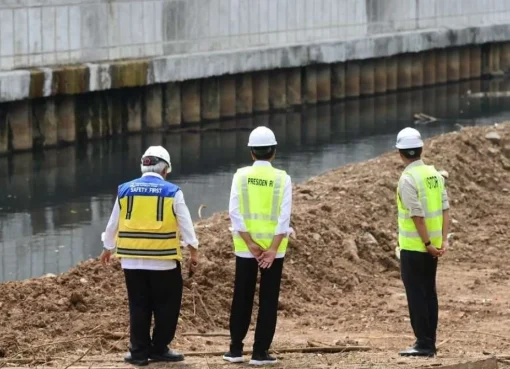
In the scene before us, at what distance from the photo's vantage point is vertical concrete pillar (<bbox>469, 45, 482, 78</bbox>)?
4018cm

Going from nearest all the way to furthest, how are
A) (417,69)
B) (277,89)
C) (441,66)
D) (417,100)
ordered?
(277,89)
(417,100)
(417,69)
(441,66)

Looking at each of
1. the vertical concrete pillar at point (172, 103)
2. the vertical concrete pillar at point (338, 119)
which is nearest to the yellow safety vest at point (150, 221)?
the vertical concrete pillar at point (172, 103)

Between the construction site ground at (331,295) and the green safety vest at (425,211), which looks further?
the construction site ground at (331,295)

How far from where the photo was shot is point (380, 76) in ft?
118

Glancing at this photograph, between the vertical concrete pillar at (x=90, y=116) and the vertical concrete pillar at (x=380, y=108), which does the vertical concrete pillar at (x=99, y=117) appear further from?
the vertical concrete pillar at (x=380, y=108)

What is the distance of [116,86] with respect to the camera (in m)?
26.5

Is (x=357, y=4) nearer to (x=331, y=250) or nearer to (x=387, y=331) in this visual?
(x=331, y=250)

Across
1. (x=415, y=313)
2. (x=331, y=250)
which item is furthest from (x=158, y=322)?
(x=331, y=250)

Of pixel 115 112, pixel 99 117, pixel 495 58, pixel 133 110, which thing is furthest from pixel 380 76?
pixel 99 117

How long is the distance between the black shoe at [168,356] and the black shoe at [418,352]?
1419 mm

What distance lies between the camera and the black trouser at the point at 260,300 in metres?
8.37

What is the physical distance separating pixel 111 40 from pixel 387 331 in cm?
1723

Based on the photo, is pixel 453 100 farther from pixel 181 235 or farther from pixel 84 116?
pixel 181 235

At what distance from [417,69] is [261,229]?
29750 mm
